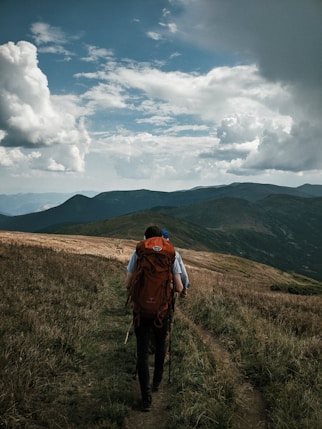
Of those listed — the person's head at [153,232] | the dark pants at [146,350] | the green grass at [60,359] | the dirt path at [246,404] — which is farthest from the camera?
the person's head at [153,232]

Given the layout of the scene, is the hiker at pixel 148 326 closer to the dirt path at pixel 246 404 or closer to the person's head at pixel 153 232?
the person's head at pixel 153 232

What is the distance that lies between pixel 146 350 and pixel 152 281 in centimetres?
129

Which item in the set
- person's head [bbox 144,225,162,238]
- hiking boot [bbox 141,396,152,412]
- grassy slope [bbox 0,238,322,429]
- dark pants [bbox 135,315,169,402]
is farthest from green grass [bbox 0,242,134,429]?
person's head [bbox 144,225,162,238]

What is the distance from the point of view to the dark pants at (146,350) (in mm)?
5734

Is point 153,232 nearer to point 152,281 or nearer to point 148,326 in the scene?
point 152,281

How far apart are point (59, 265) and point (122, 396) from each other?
12.5 metres

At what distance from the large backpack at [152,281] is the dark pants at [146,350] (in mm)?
179

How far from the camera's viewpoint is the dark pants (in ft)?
18.8

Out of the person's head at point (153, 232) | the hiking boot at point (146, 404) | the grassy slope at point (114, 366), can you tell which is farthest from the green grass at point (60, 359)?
the person's head at point (153, 232)

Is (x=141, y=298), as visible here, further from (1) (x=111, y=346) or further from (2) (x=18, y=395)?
(1) (x=111, y=346)

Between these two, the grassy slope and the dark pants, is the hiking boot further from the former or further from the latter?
the grassy slope

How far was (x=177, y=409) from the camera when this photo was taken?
5.40 meters

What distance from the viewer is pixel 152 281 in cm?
579

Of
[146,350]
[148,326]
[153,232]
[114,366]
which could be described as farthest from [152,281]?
[114,366]
